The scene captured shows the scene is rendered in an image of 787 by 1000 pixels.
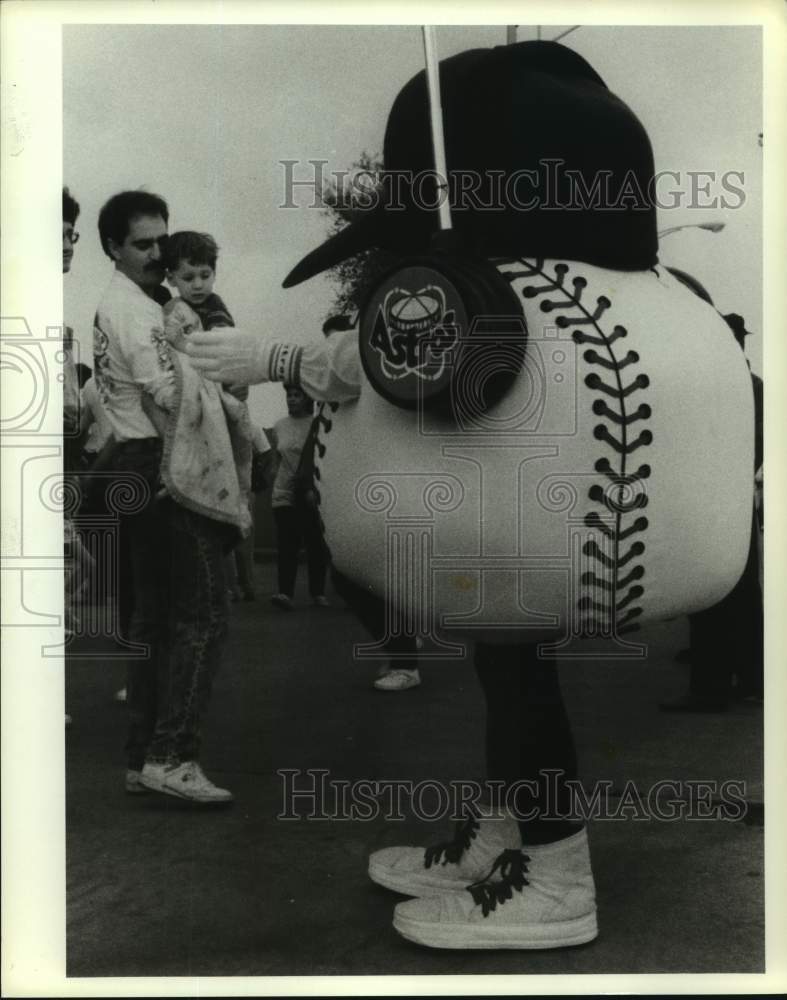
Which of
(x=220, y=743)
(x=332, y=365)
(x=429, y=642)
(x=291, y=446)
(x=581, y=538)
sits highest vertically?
(x=332, y=365)

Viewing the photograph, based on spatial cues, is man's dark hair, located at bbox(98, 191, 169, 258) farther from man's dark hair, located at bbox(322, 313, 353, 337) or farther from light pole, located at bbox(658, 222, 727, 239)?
light pole, located at bbox(658, 222, 727, 239)

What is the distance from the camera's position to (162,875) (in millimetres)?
2043

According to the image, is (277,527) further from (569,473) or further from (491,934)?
(491,934)

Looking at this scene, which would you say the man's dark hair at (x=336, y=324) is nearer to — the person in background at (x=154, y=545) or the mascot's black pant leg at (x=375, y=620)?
the person in background at (x=154, y=545)

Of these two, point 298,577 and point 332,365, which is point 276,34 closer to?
point 332,365

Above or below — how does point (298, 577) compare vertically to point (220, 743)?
above

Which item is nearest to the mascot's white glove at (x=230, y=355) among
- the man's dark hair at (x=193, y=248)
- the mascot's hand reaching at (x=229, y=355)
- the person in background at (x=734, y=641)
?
the mascot's hand reaching at (x=229, y=355)

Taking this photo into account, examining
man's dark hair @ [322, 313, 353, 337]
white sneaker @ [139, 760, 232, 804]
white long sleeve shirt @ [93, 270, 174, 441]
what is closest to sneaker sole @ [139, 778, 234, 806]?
white sneaker @ [139, 760, 232, 804]

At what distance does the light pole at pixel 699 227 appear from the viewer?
199cm

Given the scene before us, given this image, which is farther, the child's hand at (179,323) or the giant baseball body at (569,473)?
the child's hand at (179,323)

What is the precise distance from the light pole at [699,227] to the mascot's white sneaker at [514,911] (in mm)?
1014

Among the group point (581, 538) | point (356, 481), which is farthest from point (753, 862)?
point (356, 481)

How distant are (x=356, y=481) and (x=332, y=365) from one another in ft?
0.61

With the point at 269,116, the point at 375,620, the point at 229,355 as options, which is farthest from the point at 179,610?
the point at 269,116
